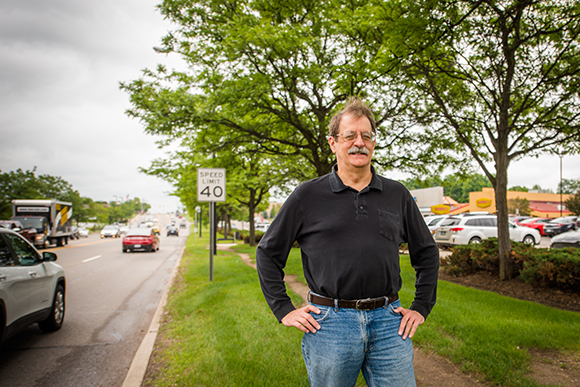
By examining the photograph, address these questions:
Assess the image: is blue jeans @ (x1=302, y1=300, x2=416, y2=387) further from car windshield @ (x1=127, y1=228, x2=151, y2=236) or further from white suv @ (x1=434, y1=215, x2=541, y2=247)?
car windshield @ (x1=127, y1=228, x2=151, y2=236)

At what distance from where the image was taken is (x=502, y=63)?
8.55m

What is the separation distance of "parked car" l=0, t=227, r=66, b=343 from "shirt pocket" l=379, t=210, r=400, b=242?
4330 millimetres

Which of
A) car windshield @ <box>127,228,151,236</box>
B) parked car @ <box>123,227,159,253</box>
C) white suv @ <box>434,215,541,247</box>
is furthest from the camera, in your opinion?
car windshield @ <box>127,228,151,236</box>

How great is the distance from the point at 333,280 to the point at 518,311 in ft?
17.6

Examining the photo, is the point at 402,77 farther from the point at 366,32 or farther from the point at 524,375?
the point at 524,375

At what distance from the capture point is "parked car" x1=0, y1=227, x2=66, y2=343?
4.32 metres

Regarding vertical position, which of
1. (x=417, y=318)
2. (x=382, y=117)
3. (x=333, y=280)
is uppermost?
(x=382, y=117)

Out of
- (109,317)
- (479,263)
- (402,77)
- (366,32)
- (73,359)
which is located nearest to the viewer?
(73,359)

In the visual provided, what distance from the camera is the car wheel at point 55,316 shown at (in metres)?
5.77

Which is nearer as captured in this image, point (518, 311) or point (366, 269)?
point (366, 269)

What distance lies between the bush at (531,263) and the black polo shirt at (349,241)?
6467 millimetres

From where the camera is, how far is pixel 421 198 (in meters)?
27.1

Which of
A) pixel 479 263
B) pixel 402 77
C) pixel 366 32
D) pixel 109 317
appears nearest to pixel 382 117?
pixel 402 77

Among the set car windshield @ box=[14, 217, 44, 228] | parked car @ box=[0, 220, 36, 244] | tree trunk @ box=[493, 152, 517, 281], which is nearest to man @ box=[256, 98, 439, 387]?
tree trunk @ box=[493, 152, 517, 281]
